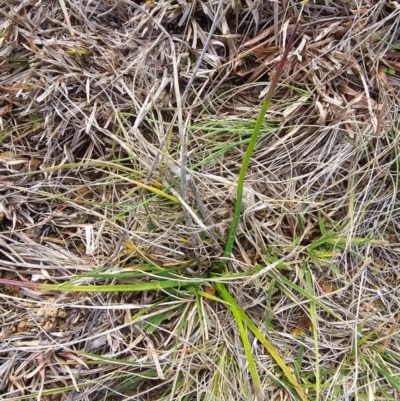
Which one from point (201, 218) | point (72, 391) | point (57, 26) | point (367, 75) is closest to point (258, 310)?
point (201, 218)

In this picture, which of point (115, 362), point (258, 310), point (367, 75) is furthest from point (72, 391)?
point (367, 75)

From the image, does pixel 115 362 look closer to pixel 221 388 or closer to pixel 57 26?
pixel 221 388

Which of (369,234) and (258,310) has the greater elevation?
(369,234)

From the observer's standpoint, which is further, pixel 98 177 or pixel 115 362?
pixel 98 177

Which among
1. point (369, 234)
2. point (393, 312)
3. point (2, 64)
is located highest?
point (2, 64)

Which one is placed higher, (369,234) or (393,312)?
(369,234)

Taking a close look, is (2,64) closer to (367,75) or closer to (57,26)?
(57,26)
